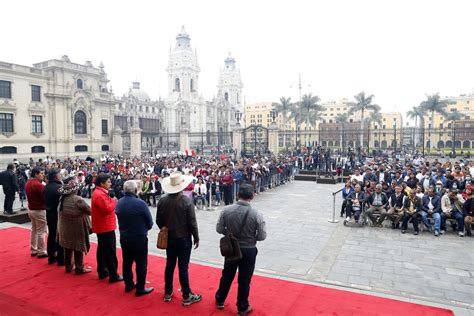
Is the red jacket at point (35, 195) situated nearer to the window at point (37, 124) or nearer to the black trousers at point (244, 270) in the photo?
the black trousers at point (244, 270)

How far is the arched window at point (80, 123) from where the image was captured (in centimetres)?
4184

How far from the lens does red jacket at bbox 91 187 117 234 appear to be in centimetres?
516

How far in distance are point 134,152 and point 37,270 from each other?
114 ft

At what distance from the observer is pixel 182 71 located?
85688 mm

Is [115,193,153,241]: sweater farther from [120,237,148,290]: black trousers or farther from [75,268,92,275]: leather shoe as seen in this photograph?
[75,268,92,275]: leather shoe

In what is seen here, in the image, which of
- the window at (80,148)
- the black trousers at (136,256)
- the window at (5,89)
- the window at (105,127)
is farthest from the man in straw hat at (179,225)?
the window at (105,127)

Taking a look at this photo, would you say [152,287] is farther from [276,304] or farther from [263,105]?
[263,105]

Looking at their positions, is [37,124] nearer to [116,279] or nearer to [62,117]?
[62,117]

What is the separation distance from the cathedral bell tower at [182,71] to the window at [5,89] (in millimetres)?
50484

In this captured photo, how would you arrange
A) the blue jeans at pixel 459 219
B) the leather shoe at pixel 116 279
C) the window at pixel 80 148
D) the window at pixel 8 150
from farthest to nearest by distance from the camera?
the window at pixel 80 148 → the window at pixel 8 150 → the blue jeans at pixel 459 219 → the leather shoe at pixel 116 279

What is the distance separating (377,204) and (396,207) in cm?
55

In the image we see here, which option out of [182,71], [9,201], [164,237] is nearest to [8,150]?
[9,201]

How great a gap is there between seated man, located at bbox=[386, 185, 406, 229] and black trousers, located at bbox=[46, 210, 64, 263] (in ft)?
28.8

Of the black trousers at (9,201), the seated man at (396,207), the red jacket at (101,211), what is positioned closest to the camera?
the red jacket at (101,211)
